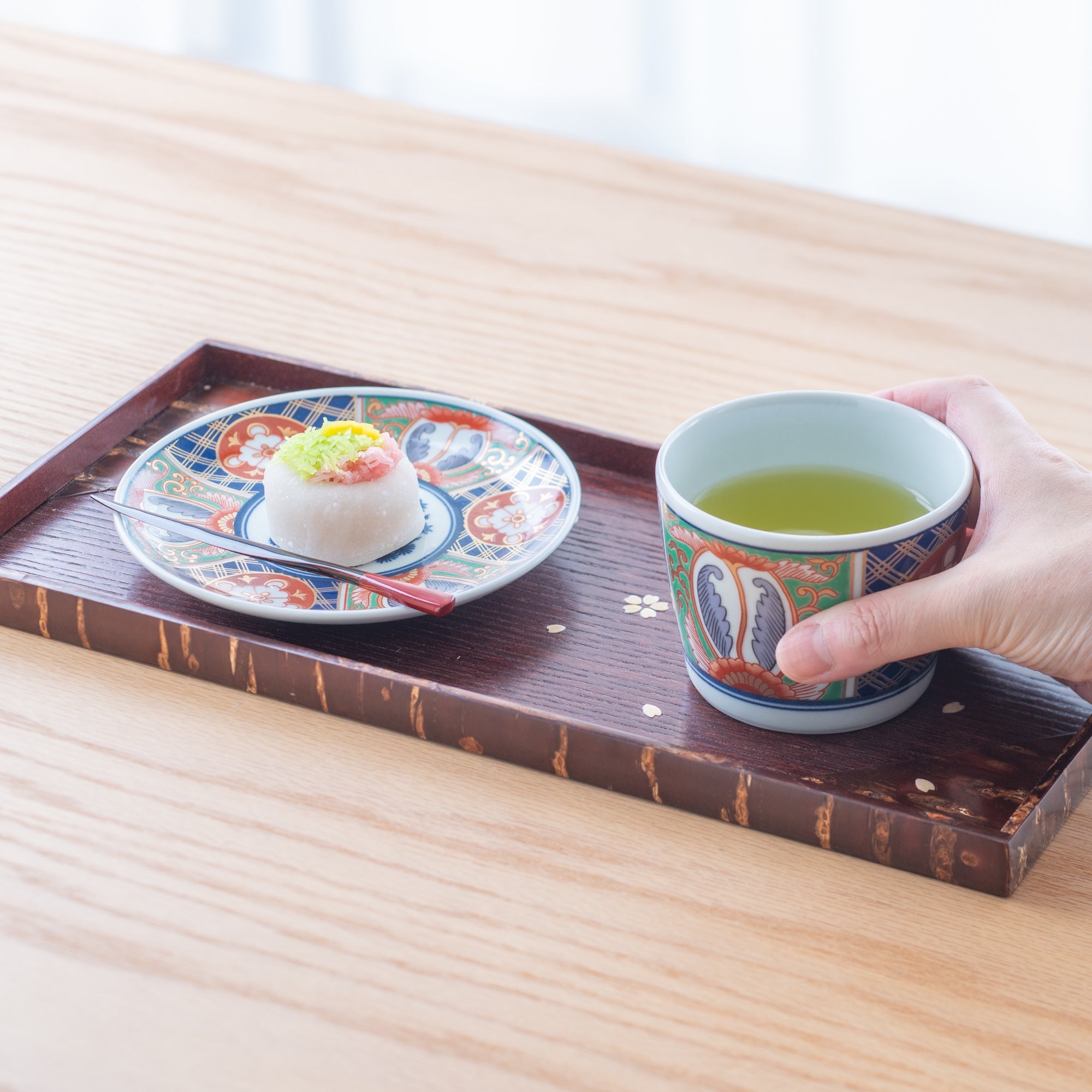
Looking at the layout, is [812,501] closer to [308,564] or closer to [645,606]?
[645,606]

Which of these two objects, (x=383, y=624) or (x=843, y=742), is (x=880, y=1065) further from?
(x=383, y=624)

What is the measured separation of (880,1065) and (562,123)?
6.65ft

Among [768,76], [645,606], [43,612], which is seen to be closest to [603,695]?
[645,606]

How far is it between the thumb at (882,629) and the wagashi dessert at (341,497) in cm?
25

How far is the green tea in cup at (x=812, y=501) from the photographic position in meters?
0.67

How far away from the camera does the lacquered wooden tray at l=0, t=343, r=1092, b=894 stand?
0.58 m

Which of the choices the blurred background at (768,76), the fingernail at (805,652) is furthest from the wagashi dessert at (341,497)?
the blurred background at (768,76)

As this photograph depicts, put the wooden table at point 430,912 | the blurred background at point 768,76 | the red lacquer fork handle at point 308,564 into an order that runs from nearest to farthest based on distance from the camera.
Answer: the wooden table at point 430,912 < the red lacquer fork handle at point 308,564 < the blurred background at point 768,76

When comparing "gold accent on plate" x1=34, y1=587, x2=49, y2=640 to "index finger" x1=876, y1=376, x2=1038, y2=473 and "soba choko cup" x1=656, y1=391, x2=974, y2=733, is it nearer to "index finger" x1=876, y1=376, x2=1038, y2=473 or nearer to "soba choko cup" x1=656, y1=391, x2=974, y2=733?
"soba choko cup" x1=656, y1=391, x2=974, y2=733

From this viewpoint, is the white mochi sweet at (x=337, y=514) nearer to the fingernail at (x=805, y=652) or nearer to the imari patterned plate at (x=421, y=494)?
the imari patterned plate at (x=421, y=494)

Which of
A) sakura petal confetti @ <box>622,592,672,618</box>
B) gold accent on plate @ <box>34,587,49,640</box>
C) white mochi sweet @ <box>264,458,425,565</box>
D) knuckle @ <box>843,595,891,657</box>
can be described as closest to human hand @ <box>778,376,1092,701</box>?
knuckle @ <box>843,595,891,657</box>

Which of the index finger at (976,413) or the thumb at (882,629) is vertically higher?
the index finger at (976,413)

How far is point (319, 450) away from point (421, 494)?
3.3 inches

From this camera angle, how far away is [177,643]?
2.19 ft
